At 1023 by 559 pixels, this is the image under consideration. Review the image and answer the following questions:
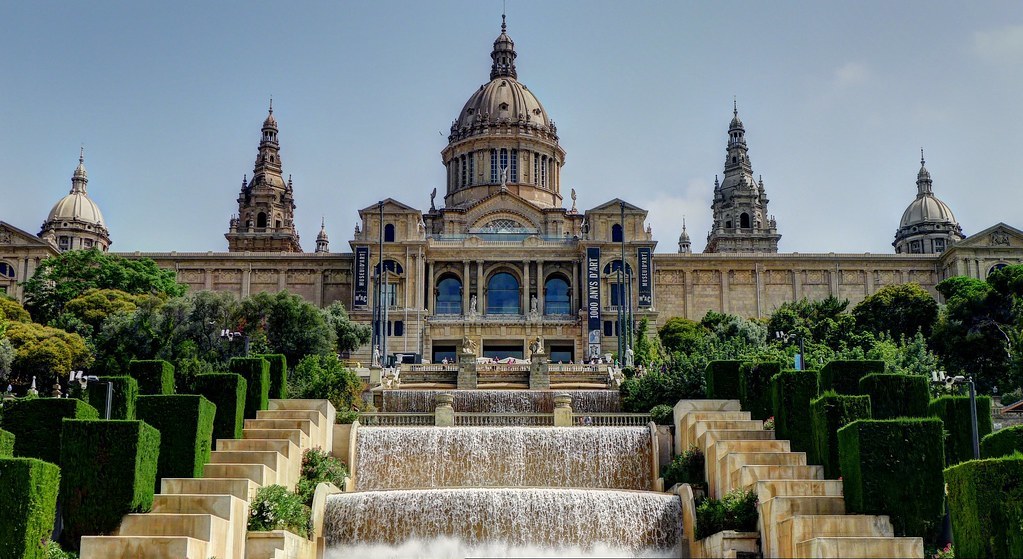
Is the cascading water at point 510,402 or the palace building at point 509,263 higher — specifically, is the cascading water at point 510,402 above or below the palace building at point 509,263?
below

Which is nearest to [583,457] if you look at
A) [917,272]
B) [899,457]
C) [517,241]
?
[899,457]

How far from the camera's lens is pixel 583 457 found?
33.3 meters

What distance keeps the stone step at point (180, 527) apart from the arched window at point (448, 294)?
165 ft

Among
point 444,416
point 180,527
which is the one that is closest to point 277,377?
point 444,416

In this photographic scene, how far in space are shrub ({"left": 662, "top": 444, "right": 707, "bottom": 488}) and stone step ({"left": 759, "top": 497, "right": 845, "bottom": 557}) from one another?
5187 millimetres

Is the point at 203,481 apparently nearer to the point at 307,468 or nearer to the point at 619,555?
the point at 307,468

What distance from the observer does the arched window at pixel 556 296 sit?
75.2 metres

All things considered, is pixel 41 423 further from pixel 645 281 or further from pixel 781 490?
pixel 645 281

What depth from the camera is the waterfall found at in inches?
1103

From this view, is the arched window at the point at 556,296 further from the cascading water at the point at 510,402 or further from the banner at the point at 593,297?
the cascading water at the point at 510,402

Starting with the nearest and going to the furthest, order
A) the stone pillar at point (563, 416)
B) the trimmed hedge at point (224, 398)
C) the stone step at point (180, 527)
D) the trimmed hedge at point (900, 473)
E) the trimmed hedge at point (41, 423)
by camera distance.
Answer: the trimmed hedge at point (900, 473), the stone step at point (180, 527), the trimmed hedge at point (41, 423), the trimmed hedge at point (224, 398), the stone pillar at point (563, 416)

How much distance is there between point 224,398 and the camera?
31.8 metres

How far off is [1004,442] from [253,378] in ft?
71.0

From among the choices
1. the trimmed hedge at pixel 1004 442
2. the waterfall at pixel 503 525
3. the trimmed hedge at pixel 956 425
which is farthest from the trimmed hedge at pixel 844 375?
the waterfall at pixel 503 525
